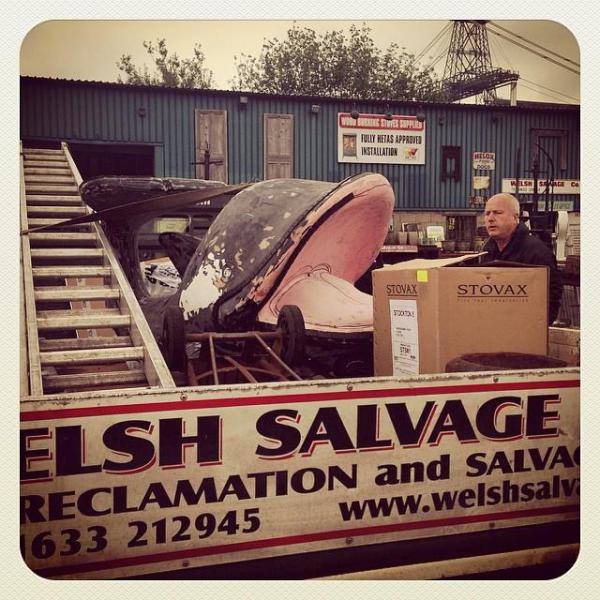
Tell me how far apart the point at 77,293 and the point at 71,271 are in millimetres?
277

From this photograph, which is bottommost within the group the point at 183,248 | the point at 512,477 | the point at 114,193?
the point at 512,477

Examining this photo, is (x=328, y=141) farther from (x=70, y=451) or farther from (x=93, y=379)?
(x=70, y=451)

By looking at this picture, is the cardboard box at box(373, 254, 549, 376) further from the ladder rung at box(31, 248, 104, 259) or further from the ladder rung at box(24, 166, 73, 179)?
the ladder rung at box(24, 166, 73, 179)

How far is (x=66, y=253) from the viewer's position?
3.33 metres

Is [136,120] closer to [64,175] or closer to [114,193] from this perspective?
[114,193]

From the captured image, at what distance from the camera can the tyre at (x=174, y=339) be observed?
9.20 feet

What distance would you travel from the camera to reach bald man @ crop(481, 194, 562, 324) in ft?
10.1

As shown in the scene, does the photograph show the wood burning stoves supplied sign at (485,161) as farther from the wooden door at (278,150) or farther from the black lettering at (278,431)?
the black lettering at (278,431)

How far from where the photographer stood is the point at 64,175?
3801mm

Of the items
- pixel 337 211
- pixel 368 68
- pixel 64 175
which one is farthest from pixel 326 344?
pixel 64 175

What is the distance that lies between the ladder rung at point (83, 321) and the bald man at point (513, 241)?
182cm

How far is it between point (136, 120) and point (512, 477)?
2345 millimetres

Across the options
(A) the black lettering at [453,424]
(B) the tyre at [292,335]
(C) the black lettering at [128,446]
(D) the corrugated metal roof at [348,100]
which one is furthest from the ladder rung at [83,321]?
(A) the black lettering at [453,424]

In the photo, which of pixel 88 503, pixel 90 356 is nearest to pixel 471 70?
pixel 90 356
